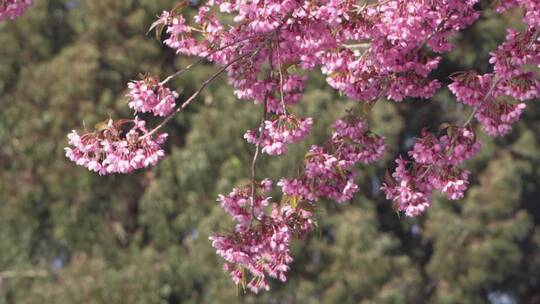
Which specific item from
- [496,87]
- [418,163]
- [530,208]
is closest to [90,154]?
[418,163]

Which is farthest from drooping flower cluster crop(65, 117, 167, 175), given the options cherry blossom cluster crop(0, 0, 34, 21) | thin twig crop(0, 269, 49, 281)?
thin twig crop(0, 269, 49, 281)

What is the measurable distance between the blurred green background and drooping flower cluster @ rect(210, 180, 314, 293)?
7.23 metres

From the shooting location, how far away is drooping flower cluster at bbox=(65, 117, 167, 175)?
406 cm

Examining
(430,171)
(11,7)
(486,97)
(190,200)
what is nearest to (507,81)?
(486,97)

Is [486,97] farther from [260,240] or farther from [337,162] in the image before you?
[260,240]

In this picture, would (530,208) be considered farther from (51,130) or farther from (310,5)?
(310,5)

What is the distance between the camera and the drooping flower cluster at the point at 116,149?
4.06 m

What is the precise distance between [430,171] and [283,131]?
0.58 meters

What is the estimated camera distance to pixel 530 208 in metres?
12.7

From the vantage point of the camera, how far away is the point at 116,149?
407 cm

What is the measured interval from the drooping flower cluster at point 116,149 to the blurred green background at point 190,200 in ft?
24.8

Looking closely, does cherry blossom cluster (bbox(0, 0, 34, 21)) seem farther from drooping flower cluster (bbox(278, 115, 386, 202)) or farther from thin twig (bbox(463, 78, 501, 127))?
thin twig (bbox(463, 78, 501, 127))

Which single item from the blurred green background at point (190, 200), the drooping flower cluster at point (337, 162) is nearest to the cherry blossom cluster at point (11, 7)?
the drooping flower cluster at point (337, 162)

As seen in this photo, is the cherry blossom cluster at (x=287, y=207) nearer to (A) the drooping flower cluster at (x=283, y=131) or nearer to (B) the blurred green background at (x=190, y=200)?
(A) the drooping flower cluster at (x=283, y=131)
